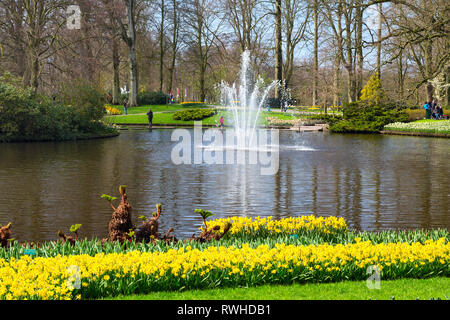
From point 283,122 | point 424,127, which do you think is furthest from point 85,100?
point 424,127

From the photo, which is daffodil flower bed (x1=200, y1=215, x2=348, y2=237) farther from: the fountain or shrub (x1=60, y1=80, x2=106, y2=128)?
shrub (x1=60, y1=80, x2=106, y2=128)

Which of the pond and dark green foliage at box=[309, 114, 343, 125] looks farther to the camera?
dark green foliage at box=[309, 114, 343, 125]

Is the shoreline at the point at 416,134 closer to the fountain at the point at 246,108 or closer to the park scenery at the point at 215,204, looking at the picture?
the park scenery at the point at 215,204

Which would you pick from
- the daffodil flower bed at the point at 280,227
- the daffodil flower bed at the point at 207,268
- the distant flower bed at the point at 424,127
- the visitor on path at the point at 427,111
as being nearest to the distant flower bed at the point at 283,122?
the distant flower bed at the point at 424,127

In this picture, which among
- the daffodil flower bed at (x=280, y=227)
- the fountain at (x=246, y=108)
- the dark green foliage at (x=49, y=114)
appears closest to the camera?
the daffodil flower bed at (x=280, y=227)

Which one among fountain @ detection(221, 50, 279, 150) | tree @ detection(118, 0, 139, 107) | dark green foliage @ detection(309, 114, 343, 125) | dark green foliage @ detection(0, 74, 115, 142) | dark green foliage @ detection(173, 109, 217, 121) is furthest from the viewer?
tree @ detection(118, 0, 139, 107)

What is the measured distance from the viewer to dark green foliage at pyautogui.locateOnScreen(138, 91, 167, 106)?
60041 millimetres

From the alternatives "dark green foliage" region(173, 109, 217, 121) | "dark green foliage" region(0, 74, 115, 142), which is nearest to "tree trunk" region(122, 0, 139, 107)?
Result: "dark green foliage" region(173, 109, 217, 121)

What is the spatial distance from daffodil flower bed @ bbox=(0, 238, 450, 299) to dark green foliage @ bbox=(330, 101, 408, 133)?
3197 cm

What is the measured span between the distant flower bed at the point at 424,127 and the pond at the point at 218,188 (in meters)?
11.0

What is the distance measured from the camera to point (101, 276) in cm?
581

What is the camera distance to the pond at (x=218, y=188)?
34.5ft

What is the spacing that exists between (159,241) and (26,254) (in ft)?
5.37
